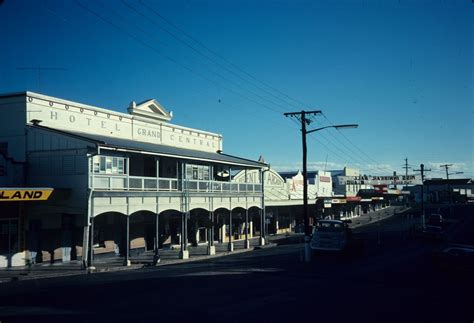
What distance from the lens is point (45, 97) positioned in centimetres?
2752

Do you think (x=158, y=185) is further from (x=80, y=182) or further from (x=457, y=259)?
(x=457, y=259)

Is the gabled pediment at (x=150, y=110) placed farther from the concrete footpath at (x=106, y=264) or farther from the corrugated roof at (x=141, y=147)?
the concrete footpath at (x=106, y=264)

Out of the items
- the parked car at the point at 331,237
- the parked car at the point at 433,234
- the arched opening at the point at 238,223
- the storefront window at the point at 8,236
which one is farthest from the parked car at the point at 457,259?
the arched opening at the point at 238,223

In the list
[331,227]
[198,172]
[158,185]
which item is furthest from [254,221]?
[331,227]

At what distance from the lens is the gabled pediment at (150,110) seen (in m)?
35.0

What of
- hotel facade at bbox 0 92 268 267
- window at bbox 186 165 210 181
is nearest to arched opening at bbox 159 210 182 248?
hotel facade at bbox 0 92 268 267

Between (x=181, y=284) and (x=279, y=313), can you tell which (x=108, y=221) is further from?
(x=279, y=313)

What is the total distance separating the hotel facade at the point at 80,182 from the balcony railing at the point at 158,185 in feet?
0.19

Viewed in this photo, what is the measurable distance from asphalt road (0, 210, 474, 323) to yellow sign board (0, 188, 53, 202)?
4.36m

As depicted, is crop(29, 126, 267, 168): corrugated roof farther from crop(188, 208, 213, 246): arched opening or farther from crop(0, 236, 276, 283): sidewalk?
crop(0, 236, 276, 283): sidewalk

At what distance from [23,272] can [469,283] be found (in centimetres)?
1935

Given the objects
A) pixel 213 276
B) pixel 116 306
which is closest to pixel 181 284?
pixel 213 276

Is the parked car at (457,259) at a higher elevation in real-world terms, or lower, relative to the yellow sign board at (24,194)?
lower

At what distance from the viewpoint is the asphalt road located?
39.3 ft
